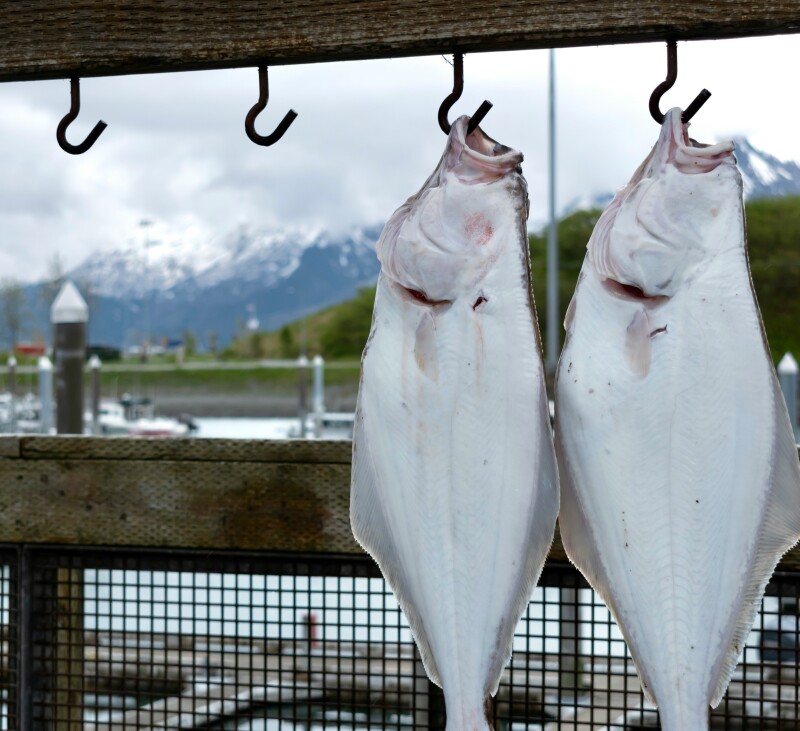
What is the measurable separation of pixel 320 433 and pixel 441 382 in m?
17.2

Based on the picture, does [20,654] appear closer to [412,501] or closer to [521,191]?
[412,501]

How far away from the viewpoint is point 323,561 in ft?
6.39

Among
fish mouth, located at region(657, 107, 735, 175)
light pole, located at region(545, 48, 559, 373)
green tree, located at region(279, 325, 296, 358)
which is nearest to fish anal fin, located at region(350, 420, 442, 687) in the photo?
fish mouth, located at region(657, 107, 735, 175)

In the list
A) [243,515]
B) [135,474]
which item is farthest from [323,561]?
[135,474]

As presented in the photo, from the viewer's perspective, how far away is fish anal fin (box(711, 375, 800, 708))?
1.16m

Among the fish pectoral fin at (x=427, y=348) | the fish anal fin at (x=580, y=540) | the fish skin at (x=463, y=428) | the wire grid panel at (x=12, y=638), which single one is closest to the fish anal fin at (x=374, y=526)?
the fish skin at (x=463, y=428)

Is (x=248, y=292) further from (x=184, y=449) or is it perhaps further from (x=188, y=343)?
(x=184, y=449)

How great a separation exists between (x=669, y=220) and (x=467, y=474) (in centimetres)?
39

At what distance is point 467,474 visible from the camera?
1.22m

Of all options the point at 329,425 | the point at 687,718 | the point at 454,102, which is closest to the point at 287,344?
the point at 329,425

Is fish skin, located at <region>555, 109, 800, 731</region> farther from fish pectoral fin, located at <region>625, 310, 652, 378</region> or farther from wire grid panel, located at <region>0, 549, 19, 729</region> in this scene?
wire grid panel, located at <region>0, 549, 19, 729</region>

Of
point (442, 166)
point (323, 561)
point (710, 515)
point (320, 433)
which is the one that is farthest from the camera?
point (320, 433)

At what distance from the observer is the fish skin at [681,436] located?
1158mm

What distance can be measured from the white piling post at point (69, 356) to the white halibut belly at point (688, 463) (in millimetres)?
5955
